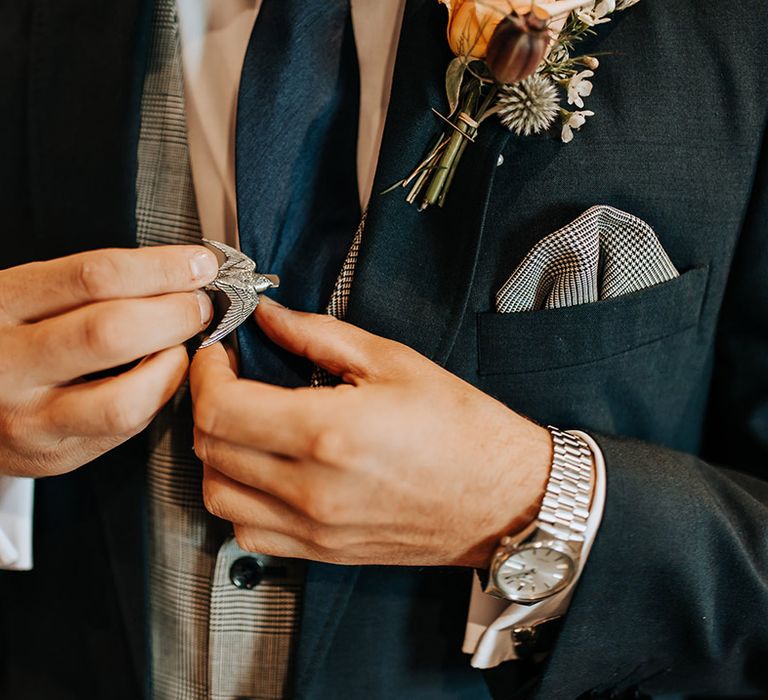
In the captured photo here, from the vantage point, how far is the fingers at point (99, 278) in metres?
0.57

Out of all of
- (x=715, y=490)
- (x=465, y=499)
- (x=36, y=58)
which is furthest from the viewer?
(x=36, y=58)

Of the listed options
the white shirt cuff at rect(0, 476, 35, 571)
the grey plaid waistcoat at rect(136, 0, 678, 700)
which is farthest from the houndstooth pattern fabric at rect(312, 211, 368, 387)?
the white shirt cuff at rect(0, 476, 35, 571)

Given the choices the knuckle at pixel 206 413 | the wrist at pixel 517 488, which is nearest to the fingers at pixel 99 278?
the knuckle at pixel 206 413

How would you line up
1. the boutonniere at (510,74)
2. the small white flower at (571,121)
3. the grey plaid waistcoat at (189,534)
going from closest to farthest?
the boutonniere at (510,74)
the small white flower at (571,121)
the grey plaid waistcoat at (189,534)

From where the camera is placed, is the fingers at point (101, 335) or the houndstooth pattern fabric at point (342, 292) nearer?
the fingers at point (101, 335)

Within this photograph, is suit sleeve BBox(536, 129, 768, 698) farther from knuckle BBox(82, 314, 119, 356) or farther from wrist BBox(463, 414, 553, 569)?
knuckle BBox(82, 314, 119, 356)

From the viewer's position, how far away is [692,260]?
0.70 meters

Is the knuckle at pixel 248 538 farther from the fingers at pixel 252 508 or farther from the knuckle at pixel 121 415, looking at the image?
the knuckle at pixel 121 415

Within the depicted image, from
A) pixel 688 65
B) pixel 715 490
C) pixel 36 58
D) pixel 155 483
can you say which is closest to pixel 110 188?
pixel 36 58

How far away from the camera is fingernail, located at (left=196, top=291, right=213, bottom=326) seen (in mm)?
614

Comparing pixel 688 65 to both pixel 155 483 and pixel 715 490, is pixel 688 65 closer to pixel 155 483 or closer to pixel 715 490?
pixel 715 490

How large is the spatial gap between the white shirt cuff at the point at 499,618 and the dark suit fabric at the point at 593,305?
33 millimetres

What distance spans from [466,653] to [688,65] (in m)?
0.70

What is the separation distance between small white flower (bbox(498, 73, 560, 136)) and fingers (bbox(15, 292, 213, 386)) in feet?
1.10
